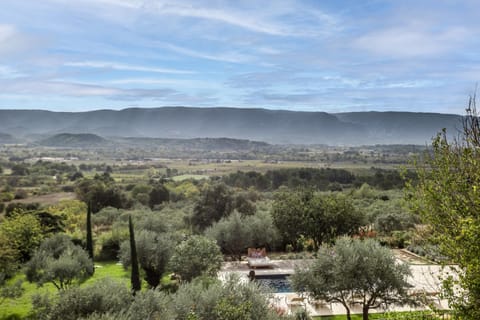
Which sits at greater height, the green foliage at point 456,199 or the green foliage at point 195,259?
the green foliage at point 456,199

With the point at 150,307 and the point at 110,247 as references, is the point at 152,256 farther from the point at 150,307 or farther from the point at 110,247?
the point at 110,247

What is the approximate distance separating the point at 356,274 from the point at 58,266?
467 inches

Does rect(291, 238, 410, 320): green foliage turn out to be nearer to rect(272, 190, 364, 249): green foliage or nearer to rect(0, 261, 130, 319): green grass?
rect(0, 261, 130, 319): green grass

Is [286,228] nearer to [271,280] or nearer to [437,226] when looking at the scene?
[271,280]

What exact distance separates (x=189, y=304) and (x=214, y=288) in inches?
32.4

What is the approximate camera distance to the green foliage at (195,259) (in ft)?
56.3

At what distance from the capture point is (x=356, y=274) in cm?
1319

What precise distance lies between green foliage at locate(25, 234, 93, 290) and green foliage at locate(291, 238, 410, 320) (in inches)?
372

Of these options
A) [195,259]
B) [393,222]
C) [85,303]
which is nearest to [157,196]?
[393,222]

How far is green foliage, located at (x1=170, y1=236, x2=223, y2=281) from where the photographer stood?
17.2m

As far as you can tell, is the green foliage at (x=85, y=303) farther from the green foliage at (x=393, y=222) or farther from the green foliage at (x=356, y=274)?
the green foliage at (x=393, y=222)

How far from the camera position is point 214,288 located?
11281 millimetres

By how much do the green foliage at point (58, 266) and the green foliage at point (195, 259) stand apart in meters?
4.14

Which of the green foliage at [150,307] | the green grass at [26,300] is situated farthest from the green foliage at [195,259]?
the green foliage at [150,307]
